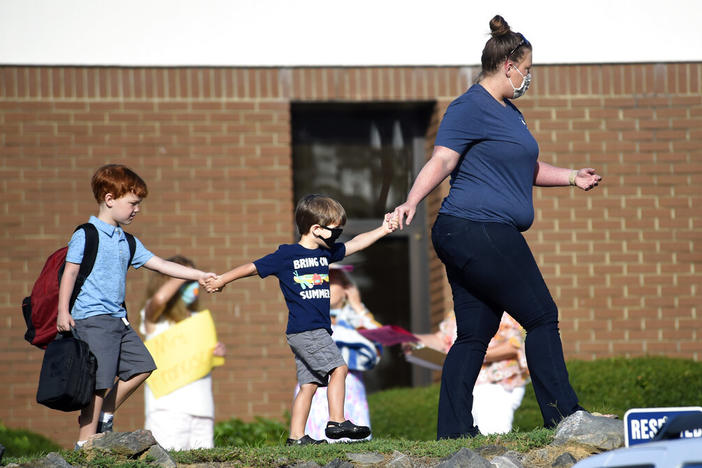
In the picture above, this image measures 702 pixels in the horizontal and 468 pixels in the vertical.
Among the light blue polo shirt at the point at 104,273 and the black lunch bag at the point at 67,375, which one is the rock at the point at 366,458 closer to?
the black lunch bag at the point at 67,375

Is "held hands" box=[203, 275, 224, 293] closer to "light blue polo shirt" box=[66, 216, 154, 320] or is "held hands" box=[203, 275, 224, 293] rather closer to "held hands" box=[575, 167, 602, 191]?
"light blue polo shirt" box=[66, 216, 154, 320]

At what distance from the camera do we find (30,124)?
31.7ft

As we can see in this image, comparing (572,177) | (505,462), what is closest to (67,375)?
(505,462)

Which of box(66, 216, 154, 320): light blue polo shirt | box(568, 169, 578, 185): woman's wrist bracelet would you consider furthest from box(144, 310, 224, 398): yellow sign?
box(568, 169, 578, 185): woman's wrist bracelet

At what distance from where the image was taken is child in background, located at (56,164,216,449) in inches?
213

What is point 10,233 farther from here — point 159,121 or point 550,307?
point 550,307

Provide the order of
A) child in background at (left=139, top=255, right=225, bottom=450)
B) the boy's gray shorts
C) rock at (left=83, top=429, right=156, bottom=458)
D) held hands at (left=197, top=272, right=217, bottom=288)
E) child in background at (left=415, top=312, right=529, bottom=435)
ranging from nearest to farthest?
rock at (left=83, top=429, right=156, bottom=458) < the boy's gray shorts < held hands at (left=197, top=272, right=217, bottom=288) < child in background at (left=415, top=312, right=529, bottom=435) < child in background at (left=139, top=255, right=225, bottom=450)

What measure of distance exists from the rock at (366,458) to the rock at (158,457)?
78 centimetres

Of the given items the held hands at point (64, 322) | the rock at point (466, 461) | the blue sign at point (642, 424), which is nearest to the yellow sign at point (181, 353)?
the held hands at point (64, 322)

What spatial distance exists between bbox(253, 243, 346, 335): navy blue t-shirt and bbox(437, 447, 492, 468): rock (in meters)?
1.34

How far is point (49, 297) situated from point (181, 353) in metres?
1.84

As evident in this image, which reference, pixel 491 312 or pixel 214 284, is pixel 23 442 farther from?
pixel 491 312

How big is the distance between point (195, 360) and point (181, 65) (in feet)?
11.8

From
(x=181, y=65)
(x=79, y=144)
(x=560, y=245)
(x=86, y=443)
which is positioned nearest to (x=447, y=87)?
(x=560, y=245)
